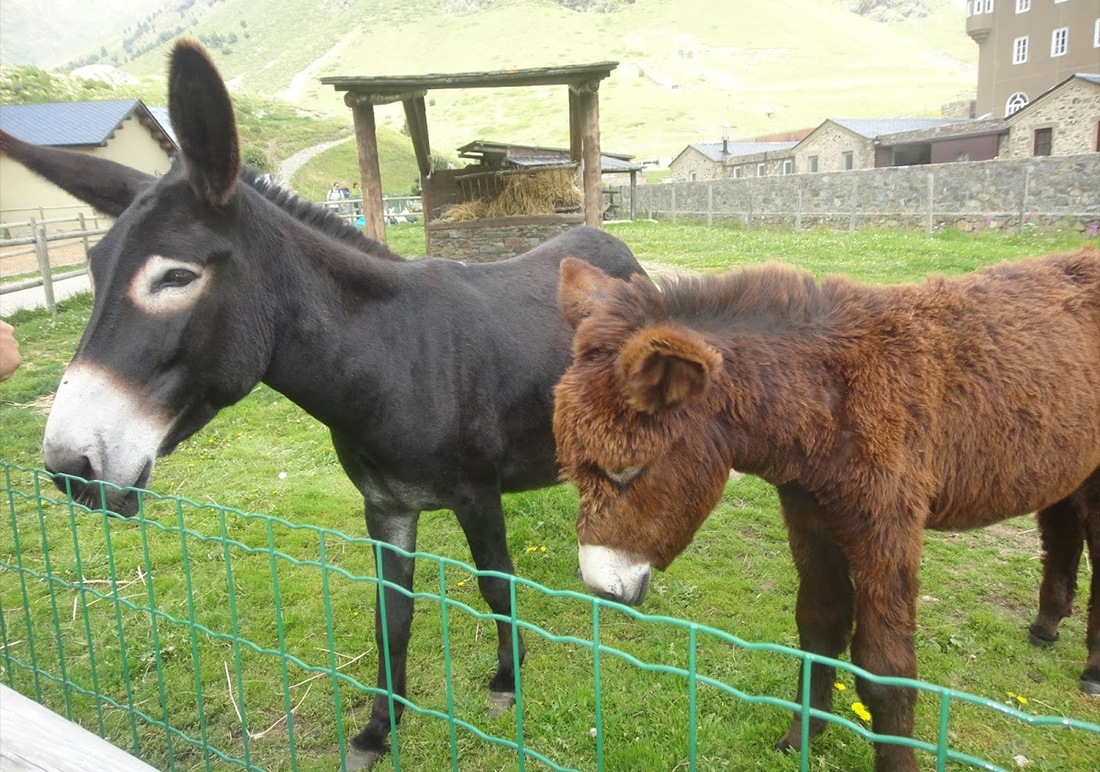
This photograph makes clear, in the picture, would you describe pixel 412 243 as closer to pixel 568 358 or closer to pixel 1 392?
pixel 1 392

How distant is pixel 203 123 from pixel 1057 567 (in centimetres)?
470

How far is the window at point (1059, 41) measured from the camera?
4384cm

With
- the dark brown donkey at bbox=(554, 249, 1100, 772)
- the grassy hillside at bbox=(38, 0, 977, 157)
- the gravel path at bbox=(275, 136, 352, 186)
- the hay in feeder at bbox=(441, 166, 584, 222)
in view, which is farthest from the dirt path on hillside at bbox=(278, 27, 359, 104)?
the dark brown donkey at bbox=(554, 249, 1100, 772)

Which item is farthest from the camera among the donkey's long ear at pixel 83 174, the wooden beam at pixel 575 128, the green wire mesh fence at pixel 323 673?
the wooden beam at pixel 575 128

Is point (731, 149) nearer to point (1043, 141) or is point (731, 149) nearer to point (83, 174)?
point (1043, 141)

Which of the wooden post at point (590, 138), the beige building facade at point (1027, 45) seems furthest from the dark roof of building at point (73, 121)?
the beige building facade at point (1027, 45)

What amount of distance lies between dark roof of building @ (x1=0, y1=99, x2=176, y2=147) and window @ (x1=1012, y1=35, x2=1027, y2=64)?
2082 inches

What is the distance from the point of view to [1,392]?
917 cm

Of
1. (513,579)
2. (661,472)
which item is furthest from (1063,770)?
(513,579)

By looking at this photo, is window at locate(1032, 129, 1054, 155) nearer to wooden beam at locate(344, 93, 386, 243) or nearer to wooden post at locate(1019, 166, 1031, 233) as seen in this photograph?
wooden post at locate(1019, 166, 1031, 233)

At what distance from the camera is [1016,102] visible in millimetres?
47250

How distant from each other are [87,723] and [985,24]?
201ft

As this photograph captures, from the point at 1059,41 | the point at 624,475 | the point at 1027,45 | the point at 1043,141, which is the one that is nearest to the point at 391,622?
the point at 624,475

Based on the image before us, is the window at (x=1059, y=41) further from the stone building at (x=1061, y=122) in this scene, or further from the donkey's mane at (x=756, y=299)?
the donkey's mane at (x=756, y=299)
